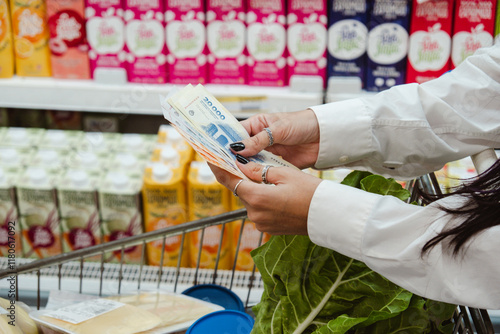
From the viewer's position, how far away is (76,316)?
44.2 inches

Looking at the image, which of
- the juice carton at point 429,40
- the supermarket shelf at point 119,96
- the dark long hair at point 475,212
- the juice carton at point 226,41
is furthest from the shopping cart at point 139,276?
the juice carton at point 429,40

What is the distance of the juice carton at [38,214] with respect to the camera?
2.00 meters

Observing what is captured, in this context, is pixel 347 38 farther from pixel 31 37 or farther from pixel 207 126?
pixel 31 37

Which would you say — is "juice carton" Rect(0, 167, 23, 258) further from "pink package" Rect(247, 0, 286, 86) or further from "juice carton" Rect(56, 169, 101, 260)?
"pink package" Rect(247, 0, 286, 86)

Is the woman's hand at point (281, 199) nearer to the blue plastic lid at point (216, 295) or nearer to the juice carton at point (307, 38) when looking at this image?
the blue plastic lid at point (216, 295)

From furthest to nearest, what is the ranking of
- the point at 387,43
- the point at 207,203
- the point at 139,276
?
the point at 387,43, the point at 207,203, the point at 139,276

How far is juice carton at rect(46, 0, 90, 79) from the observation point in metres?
2.12

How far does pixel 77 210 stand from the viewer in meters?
2.02

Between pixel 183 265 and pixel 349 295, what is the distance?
1.10 meters

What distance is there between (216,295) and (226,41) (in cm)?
109

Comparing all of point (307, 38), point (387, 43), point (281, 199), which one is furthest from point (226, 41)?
point (281, 199)

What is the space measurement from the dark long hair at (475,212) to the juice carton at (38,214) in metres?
1.51

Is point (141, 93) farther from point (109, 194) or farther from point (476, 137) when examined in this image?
point (476, 137)

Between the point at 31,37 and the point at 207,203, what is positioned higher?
the point at 31,37
